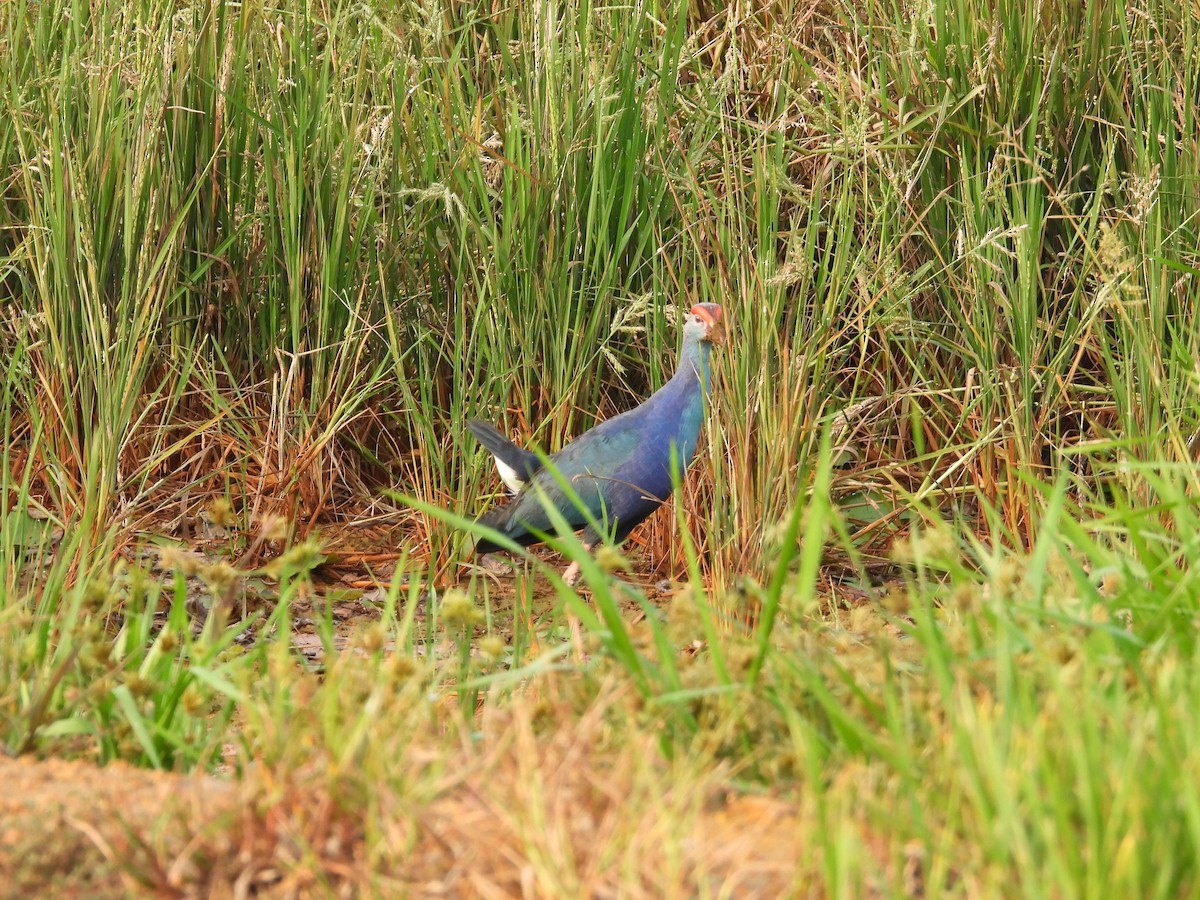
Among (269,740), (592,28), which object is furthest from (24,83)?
(269,740)

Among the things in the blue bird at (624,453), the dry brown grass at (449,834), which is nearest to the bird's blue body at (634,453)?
the blue bird at (624,453)

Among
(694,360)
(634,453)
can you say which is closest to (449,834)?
(634,453)

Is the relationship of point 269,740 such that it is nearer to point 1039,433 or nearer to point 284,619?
point 284,619

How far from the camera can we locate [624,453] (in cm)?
333

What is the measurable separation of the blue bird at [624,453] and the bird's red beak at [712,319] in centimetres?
3

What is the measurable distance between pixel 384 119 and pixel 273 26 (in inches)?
23.2

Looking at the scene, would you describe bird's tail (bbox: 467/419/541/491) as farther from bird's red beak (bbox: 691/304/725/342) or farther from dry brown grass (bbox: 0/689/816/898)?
dry brown grass (bbox: 0/689/816/898)

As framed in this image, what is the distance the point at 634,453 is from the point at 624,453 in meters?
0.02

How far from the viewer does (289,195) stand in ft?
11.7

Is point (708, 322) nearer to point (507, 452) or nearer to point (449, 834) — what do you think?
point (507, 452)

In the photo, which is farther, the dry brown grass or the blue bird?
the blue bird

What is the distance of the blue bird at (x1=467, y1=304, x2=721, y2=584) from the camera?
10.9 ft

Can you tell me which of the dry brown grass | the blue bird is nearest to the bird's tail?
the blue bird

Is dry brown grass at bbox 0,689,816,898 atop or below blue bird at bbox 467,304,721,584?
atop
